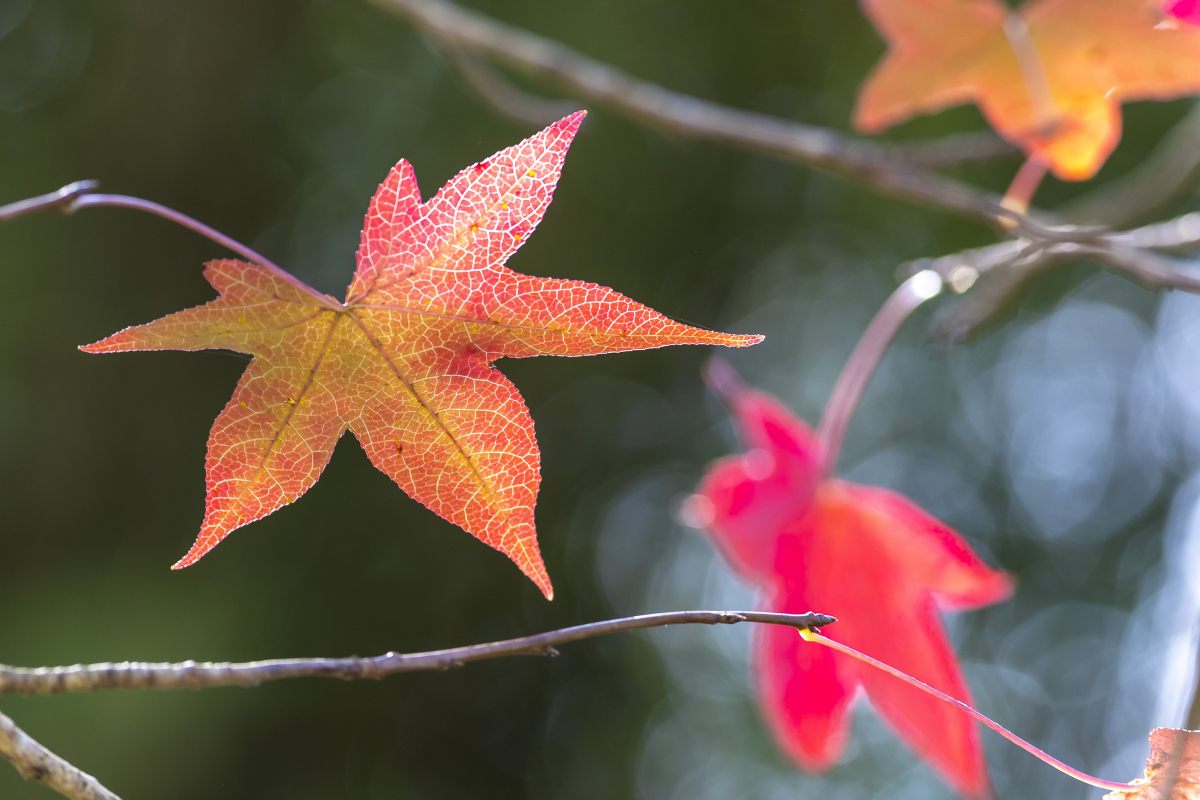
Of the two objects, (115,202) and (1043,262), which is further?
(1043,262)

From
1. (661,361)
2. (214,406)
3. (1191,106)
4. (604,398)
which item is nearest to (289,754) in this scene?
(214,406)

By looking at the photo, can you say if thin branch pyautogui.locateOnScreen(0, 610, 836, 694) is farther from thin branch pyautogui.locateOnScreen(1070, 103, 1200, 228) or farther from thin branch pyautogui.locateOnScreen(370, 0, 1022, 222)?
thin branch pyautogui.locateOnScreen(1070, 103, 1200, 228)

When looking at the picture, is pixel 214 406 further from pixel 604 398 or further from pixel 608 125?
pixel 608 125

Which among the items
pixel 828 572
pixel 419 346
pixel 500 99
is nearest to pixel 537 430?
pixel 500 99

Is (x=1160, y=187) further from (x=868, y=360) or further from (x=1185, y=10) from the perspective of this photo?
(x=868, y=360)

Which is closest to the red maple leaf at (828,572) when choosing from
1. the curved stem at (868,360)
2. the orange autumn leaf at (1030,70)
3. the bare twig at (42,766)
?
the curved stem at (868,360)
